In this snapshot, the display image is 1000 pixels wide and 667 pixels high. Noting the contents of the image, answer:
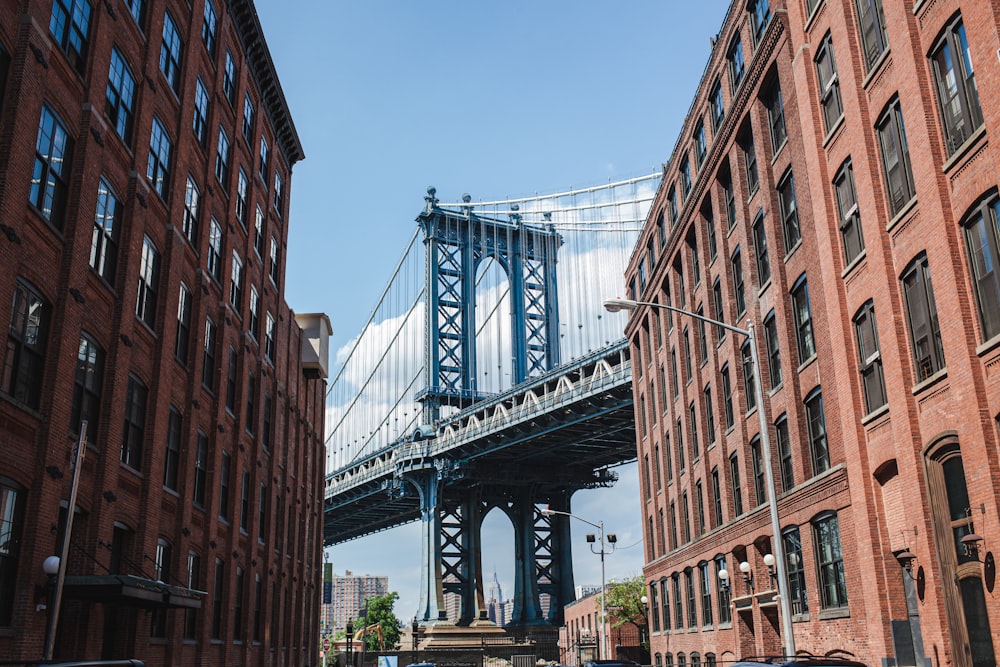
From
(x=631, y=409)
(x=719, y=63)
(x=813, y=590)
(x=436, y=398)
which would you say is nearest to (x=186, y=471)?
(x=813, y=590)

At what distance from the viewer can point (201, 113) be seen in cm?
2997

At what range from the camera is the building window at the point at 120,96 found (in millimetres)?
22203

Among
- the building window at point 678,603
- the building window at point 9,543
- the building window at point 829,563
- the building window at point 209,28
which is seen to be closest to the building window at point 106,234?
the building window at point 9,543

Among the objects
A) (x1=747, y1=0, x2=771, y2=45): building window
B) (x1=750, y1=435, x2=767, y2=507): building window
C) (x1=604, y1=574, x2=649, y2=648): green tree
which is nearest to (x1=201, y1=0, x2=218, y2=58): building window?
(x1=747, y1=0, x2=771, y2=45): building window

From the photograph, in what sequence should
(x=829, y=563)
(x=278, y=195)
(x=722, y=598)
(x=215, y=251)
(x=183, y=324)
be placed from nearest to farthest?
(x=829, y=563) → (x=183, y=324) → (x=215, y=251) → (x=722, y=598) → (x=278, y=195)

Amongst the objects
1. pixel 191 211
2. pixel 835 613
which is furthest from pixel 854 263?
pixel 191 211

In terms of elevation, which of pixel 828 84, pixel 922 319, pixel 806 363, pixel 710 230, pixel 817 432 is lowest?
pixel 817 432

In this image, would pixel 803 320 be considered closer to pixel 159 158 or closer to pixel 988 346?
pixel 988 346

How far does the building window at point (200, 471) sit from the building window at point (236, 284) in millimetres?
5718

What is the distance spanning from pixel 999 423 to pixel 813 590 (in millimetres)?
11130

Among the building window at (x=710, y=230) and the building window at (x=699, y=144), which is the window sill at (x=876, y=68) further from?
the building window at (x=699, y=144)

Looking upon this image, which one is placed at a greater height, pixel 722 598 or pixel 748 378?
pixel 748 378

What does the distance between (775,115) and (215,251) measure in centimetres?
1815

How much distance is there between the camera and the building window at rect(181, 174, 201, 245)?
27984 mm
